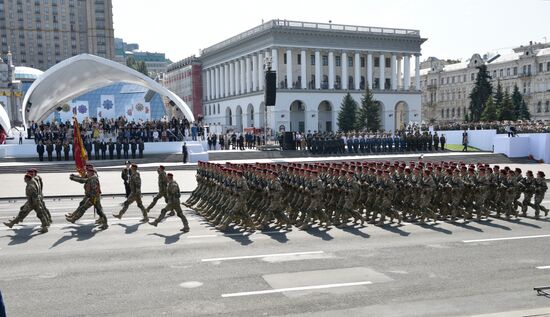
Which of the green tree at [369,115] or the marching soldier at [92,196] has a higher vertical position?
the green tree at [369,115]

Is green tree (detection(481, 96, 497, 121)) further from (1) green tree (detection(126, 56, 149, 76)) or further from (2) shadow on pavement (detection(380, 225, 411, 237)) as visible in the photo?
(1) green tree (detection(126, 56, 149, 76))

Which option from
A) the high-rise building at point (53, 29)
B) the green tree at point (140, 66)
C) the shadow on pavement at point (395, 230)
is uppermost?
the high-rise building at point (53, 29)

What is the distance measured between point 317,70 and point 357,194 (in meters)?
56.9

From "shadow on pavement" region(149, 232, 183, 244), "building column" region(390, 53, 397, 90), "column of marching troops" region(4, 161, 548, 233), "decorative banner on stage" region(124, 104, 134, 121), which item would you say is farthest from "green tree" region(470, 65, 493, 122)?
"shadow on pavement" region(149, 232, 183, 244)

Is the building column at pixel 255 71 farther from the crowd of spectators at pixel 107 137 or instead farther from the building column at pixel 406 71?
the crowd of spectators at pixel 107 137

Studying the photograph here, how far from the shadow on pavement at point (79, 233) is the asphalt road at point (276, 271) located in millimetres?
29

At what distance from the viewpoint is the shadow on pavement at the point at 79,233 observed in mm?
12727

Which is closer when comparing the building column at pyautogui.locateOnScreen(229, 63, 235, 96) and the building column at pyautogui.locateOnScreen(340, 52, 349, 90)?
the building column at pyautogui.locateOnScreen(340, 52, 349, 90)

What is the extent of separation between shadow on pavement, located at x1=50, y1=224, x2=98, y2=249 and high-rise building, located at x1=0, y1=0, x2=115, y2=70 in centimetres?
12230

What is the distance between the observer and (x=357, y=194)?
14719 mm

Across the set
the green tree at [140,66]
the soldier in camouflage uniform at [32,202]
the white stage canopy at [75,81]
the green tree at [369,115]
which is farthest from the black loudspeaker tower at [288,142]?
the green tree at [140,66]

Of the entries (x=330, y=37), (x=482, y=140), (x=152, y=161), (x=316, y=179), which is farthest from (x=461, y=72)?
(x=316, y=179)

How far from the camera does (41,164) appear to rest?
30797mm

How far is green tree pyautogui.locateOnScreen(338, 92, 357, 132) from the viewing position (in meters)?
66.4
